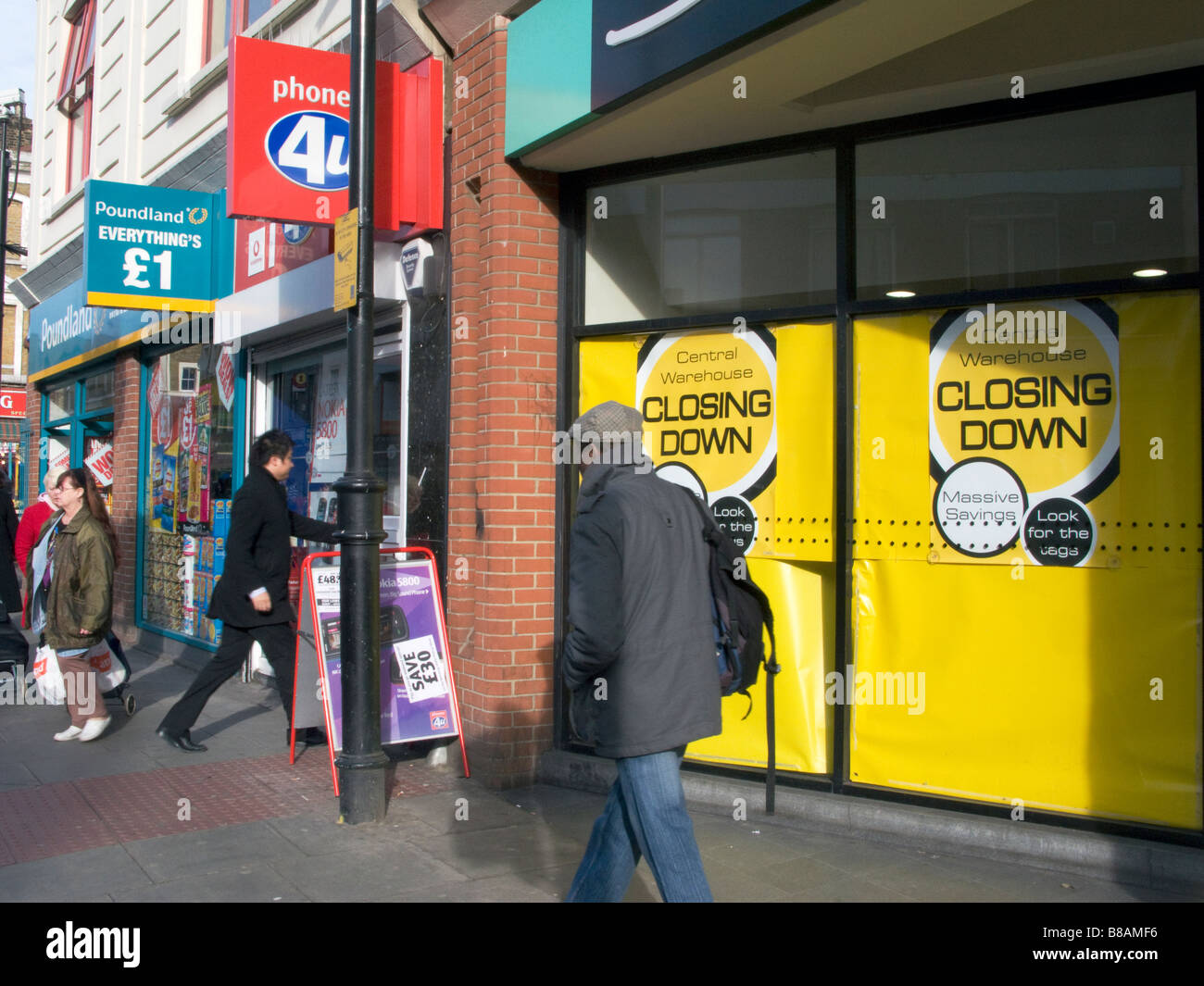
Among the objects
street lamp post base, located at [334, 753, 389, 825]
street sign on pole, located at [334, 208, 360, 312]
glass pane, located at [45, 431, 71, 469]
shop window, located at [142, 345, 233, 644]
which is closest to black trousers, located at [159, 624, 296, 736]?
street lamp post base, located at [334, 753, 389, 825]

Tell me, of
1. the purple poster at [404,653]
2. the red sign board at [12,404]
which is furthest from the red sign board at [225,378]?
the red sign board at [12,404]

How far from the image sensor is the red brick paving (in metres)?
5.43

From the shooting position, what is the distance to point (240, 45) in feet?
22.6

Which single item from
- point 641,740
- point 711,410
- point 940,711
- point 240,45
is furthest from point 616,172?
point 641,740

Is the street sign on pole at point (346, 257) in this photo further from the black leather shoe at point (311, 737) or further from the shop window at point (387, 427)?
the black leather shoe at point (311, 737)

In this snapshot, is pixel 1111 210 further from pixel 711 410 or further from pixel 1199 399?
pixel 711 410

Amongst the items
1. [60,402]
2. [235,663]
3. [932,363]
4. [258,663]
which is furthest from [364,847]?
[60,402]

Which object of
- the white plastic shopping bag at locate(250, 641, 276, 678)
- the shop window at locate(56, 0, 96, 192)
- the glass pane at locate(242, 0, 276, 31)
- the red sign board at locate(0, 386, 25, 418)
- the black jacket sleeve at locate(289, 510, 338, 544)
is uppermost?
the shop window at locate(56, 0, 96, 192)

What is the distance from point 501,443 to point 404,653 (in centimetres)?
132

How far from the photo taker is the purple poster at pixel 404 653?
250 inches

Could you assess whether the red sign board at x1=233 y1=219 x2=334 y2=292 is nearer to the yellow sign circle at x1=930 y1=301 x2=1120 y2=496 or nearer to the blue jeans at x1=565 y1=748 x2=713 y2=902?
the yellow sign circle at x1=930 y1=301 x2=1120 y2=496

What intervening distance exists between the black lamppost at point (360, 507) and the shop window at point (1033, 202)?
8.09 feet

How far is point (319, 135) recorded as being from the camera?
7.09 m

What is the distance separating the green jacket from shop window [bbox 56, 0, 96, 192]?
31.1ft
